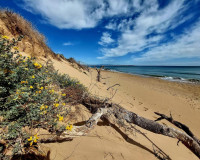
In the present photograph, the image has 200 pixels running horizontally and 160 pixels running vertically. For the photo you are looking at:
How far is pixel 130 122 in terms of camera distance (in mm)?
2646

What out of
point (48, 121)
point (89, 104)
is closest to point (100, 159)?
point (48, 121)

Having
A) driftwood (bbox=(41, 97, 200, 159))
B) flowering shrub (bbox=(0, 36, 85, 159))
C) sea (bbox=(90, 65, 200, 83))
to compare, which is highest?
flowering shrub (bbox=(0, 36, 85, 159))

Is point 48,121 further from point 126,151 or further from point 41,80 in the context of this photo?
point 126,151

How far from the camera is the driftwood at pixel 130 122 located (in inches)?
76.8

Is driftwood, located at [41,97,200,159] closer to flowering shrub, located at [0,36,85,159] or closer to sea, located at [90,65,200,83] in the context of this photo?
flowering shrub, located at [0,36,85,159]

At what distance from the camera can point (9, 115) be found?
1.61 m

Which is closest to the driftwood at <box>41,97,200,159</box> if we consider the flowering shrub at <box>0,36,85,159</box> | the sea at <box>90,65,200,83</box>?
the flowering shrub at <box>0,36,85,159</box>

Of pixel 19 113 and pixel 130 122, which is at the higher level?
pixel 19 113

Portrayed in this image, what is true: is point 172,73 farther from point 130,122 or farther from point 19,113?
point 19,113

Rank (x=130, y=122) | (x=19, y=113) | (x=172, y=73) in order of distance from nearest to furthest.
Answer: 1. (x=19, y=113)
2. (x=130, y=122)
3. (x=172, y=73)

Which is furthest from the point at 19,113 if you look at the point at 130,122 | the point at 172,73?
the point at 172,73

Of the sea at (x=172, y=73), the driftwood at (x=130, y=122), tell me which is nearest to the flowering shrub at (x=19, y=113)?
the driftwood at (x=130, y=122)

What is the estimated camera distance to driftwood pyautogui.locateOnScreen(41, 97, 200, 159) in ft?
6.40

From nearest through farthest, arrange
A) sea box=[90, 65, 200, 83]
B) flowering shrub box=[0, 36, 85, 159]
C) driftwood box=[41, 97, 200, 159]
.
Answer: flowering shrub box=[0, 36, 85, 159] < driftwood box=[41, 97, 200, 159] < sea box=[90, 65, 200, 83]
